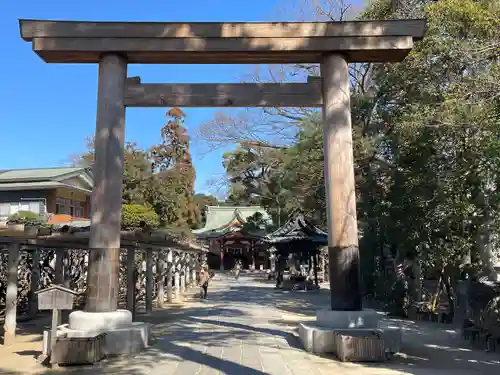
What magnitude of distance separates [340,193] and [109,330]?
15.8 ft

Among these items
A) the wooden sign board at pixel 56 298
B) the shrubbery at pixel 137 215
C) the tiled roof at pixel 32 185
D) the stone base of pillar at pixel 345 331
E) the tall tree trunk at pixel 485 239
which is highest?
the tiled roof at pixel 32 185

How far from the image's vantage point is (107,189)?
27.4ft

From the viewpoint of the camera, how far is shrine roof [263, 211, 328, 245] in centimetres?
2361

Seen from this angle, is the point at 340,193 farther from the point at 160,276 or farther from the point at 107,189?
the point at 160,276

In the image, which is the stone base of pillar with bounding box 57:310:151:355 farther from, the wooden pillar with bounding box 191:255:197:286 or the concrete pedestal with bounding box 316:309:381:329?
the wooden pillar with bounding box 191:255:197:286

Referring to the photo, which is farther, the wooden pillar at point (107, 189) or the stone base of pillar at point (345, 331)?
the wooden pillar at point (107, 189)

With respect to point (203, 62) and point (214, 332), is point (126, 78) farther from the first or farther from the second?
point (214, 332)


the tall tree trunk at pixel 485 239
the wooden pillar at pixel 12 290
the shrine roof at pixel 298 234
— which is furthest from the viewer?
the shrine roof at pixel 298 234

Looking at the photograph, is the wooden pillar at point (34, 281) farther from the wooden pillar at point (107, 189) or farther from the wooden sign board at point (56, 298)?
the wooden sign board at point (56, 298)

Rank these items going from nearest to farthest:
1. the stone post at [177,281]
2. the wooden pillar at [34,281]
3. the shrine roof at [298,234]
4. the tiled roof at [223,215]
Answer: the wooden pillar at [34,281] → the stone post at [177,281] → the shrine roof at [298,234] → the tiled roof at [223,215]

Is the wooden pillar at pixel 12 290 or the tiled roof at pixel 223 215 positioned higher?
the tiled roof at pixel 223 215

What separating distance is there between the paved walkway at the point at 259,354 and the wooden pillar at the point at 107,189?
1.32 meters

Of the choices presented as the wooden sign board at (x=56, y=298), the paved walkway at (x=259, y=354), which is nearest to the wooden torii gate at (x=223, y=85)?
the wooden sign board at (x=56, y=298)

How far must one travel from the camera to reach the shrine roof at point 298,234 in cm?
2361
